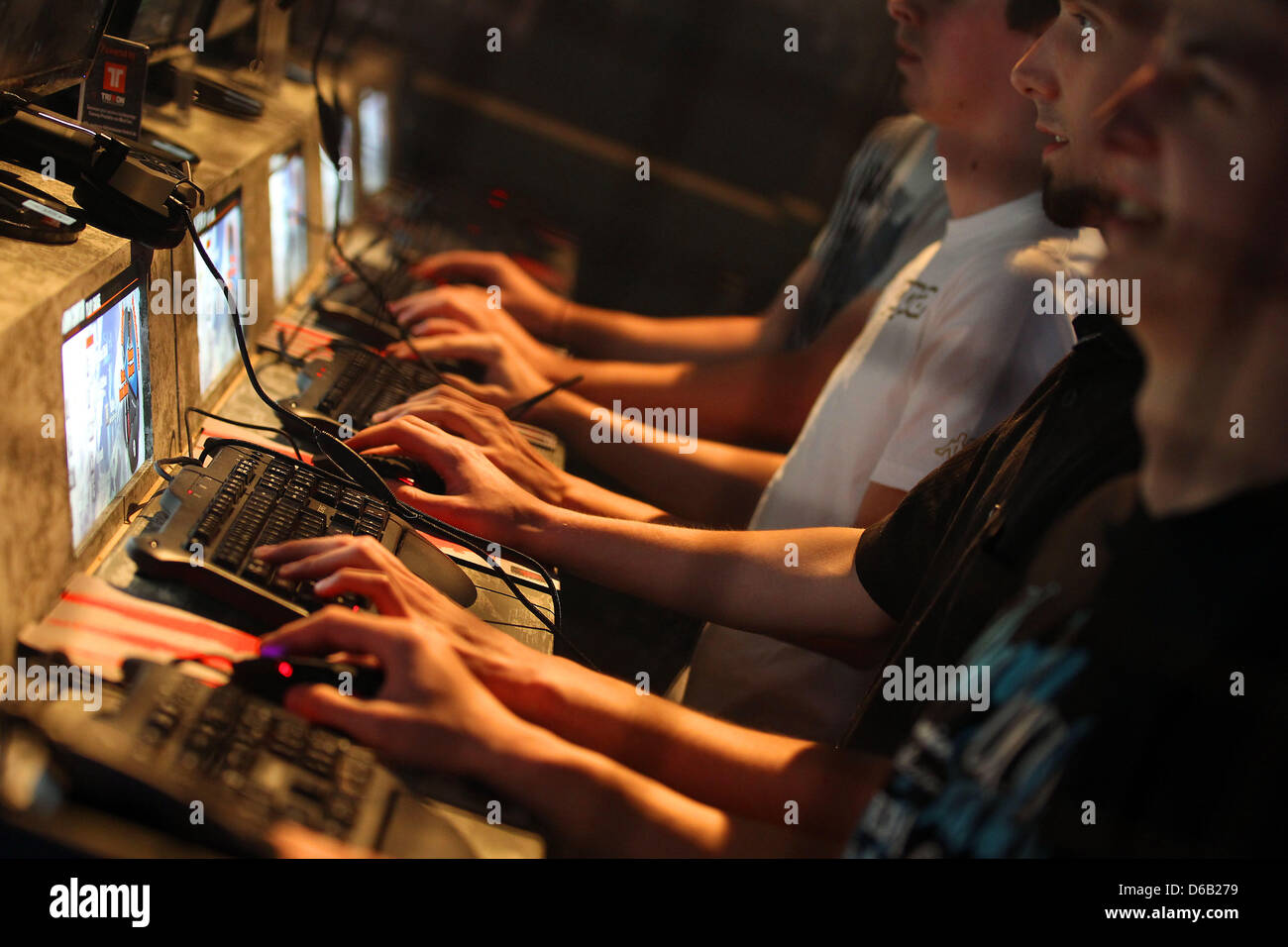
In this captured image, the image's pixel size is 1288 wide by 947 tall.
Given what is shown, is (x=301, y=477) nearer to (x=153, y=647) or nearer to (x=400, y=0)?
(x=153, y=647)

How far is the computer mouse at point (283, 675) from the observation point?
2.33 feet

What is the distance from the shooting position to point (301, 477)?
3.22 feet

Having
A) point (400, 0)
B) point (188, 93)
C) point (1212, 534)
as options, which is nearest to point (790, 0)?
point (400, 0)

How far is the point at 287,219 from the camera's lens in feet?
5.18

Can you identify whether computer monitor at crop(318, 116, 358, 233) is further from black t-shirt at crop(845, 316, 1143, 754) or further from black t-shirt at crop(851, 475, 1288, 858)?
black t-shirt at crop(851, 475, 1288, 858)

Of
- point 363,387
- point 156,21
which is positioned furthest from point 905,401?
point 156,21

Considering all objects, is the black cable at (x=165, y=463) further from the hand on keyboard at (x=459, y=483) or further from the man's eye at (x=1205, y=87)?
the man's eye at (x=1205, y=87)

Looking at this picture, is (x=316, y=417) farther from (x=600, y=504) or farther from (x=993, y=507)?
(x=993, y=507)

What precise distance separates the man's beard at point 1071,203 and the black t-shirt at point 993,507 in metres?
0.11

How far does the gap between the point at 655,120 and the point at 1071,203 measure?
2.30m

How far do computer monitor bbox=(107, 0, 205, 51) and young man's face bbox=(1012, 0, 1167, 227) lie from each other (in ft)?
3.32

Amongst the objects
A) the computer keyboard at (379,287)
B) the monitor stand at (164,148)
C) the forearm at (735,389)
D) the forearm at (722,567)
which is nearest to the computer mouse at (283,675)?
the forearm at (722,567)

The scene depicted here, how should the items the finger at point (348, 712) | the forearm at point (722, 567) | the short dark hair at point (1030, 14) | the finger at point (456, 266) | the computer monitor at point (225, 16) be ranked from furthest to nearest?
1. the finger at point (456, 266)
2. the computer monitor at point (225, 16)
3. the short dark hair at point (1030, 14)
4. the forearm at point (722, 567)
5. the finger at point (348, 712)
